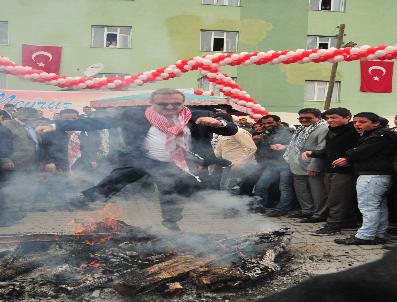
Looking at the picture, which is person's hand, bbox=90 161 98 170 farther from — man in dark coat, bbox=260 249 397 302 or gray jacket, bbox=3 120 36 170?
man in dark coat, bbox=260 249 397 302

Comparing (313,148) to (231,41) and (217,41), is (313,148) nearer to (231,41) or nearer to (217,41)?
(217,41)

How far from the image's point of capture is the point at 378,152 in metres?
5.32

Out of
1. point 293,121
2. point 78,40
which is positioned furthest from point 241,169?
point 293,121

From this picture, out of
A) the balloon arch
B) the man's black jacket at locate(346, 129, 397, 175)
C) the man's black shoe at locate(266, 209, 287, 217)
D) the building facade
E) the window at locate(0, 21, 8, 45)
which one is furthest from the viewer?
the man's black shoe at locate(266, 209, 287, 217)

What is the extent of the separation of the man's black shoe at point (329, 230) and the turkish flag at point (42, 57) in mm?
4488

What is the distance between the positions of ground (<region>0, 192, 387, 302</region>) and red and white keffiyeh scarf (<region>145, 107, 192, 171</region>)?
32.9 inches

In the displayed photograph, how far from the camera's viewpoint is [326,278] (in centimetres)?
168

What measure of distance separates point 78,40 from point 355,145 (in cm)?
491

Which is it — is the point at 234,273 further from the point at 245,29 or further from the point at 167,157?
the point at 245,29

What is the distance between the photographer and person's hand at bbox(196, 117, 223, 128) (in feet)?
14.9

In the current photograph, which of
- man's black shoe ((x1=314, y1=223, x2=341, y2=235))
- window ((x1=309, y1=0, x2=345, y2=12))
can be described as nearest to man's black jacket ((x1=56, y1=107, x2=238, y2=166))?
man's black shoe ((x1=314, y1=223, x2=341, y2=235))

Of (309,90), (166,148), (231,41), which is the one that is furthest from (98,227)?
(309,90)

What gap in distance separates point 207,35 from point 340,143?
15.1 meters

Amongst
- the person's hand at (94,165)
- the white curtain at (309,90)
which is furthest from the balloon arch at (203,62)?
the white curtain at (309,90)
